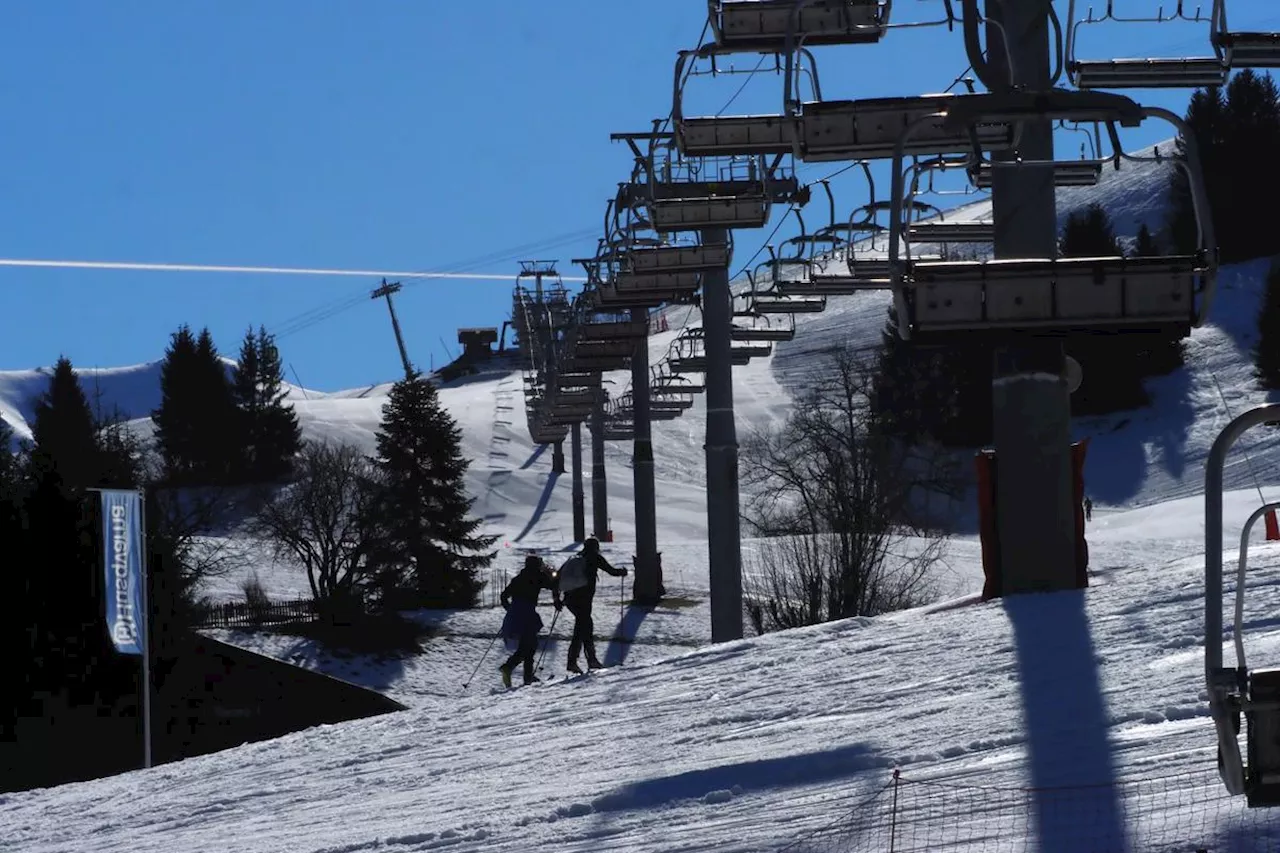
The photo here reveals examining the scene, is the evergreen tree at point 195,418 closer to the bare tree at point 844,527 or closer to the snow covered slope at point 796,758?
the bare tree at point 844,527

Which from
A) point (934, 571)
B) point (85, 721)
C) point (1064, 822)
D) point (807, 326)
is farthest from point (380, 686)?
point (807, 326)

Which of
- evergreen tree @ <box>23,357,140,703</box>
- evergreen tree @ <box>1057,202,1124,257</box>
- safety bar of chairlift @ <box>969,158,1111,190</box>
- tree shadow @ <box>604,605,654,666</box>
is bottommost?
tree shadow @ <box>604,605,654,666</box>

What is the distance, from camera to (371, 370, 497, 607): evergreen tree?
167 feet

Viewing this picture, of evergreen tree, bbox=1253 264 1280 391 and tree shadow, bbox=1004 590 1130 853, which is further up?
evergreen tree, bbox=1253 264 1280 391

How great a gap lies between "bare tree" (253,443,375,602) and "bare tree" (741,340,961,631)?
30.7ft

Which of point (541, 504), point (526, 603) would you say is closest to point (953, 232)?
point (526, 603)

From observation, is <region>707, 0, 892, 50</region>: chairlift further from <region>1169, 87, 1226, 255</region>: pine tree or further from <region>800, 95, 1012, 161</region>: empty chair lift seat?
<region>1169, 87, 1226, 255</region>: pine tree

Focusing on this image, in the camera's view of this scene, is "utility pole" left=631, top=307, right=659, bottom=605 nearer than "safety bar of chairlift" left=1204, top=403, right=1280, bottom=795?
No

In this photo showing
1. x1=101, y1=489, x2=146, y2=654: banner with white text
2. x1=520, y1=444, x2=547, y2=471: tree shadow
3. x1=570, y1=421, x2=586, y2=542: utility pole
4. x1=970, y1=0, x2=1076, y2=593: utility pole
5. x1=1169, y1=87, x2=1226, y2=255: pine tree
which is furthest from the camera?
x1=1169, y1=87, x2=1226, y2=255: pine tree

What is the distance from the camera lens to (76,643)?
115 feet

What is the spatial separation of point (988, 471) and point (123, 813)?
7.39 metres

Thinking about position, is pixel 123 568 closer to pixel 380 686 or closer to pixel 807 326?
pixel 380 686

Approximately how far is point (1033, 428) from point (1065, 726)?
6518mm

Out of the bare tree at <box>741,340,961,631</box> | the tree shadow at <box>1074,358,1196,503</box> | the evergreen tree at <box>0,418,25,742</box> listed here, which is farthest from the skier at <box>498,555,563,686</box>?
the tree shadow at <box>1074,358,1196,503</box>
